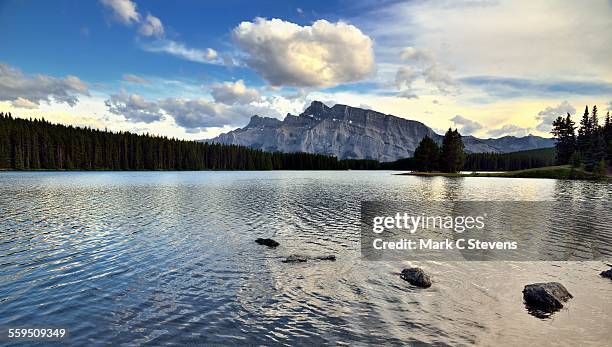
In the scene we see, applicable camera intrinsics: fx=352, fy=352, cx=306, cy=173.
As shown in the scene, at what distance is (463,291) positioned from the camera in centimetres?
1900

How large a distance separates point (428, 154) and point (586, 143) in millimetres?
65190

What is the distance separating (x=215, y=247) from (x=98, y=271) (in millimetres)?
8594

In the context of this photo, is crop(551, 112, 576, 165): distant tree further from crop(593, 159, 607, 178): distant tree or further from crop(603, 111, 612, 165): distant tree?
crop(593, 159, 607, 178): distant tree

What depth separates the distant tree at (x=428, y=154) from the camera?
167 m

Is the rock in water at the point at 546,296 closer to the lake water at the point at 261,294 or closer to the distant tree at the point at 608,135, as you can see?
the lake water at the point at 261,294

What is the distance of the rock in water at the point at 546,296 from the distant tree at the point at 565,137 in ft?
594

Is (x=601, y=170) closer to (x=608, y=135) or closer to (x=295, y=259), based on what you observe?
(x=608, y=135)

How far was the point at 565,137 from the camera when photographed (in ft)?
541

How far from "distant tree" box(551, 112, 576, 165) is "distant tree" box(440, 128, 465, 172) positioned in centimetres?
4849

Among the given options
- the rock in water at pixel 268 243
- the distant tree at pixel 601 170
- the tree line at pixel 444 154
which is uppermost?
the tree line at pixel 444 154

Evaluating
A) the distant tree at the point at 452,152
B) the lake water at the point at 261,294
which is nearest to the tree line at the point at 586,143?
the distant tree at the point at 452,152

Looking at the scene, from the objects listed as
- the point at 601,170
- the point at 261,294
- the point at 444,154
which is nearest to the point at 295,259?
the point at 261,294

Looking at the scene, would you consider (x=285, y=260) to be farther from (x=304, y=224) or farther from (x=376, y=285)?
(x=304, y=224)

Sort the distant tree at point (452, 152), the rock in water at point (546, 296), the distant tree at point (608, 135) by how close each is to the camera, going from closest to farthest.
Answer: the rock in water at point (546, 296) → the distant tree at point (608, 135) → the distant tree at point (452, 152)
